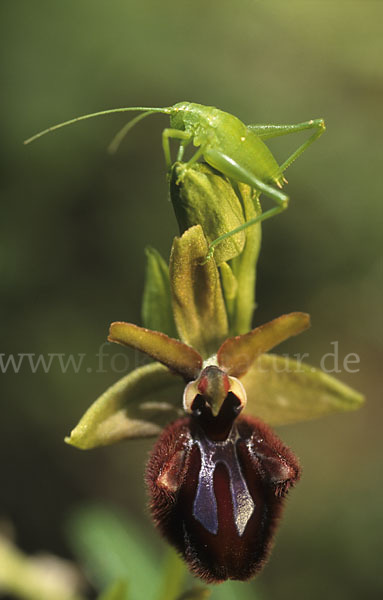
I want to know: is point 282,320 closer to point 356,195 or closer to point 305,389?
point 305,389

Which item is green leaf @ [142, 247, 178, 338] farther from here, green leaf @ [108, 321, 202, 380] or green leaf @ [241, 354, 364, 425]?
green leaf @ [241, 354, 364, 425]

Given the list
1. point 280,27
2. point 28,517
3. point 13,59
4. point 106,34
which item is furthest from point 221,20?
point 28,517

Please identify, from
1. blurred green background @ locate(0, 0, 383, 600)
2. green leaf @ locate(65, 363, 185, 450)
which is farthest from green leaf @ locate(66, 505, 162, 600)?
green leaf @ locate(65, 363, 185, 450)

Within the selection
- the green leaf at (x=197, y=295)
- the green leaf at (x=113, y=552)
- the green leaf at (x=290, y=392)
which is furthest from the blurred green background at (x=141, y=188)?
the green leaf at (x=197, y=295)

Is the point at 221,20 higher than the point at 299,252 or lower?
higher

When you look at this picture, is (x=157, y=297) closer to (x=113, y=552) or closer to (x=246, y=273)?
(x=246, y=273)

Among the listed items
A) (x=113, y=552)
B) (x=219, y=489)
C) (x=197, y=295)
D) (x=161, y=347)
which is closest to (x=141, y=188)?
(x=113, y=552)

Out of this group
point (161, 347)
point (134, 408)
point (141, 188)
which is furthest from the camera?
point (141, 188)
